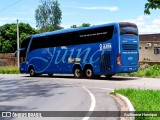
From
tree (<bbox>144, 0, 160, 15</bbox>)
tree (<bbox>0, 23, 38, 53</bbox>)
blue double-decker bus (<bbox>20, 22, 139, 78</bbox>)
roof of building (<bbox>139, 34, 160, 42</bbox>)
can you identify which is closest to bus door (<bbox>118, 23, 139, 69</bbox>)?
blue double-decker bus (<bbox>20, 22, 139, 78</bbox>)

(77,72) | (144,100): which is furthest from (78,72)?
(144,100)

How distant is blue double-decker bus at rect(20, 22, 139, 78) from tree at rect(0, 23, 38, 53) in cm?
4759

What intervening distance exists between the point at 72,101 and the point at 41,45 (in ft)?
62.3

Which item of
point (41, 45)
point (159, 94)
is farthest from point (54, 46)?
point (159, 94)

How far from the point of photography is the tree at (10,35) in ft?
265

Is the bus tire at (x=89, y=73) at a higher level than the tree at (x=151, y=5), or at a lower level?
lower

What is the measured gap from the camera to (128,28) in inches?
1030

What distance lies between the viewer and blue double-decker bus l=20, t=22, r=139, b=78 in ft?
84.9

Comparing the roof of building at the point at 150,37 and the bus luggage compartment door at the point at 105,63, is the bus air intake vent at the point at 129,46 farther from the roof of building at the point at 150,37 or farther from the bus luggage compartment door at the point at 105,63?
the roof of building at the point at 150,37

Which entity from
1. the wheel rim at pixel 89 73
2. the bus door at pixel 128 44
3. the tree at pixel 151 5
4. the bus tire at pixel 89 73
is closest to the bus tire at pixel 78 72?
the bus tire at pixel 89 73

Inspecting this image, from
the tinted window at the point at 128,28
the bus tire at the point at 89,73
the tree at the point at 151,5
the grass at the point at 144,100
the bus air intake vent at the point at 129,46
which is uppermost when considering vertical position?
the tinted window at the point at 128,28

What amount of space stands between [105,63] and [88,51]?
1.91 m

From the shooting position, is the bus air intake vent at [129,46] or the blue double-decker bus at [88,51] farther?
the bus air intake vent at [129,46]

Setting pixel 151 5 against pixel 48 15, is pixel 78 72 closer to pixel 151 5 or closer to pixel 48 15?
pixel 151 5
